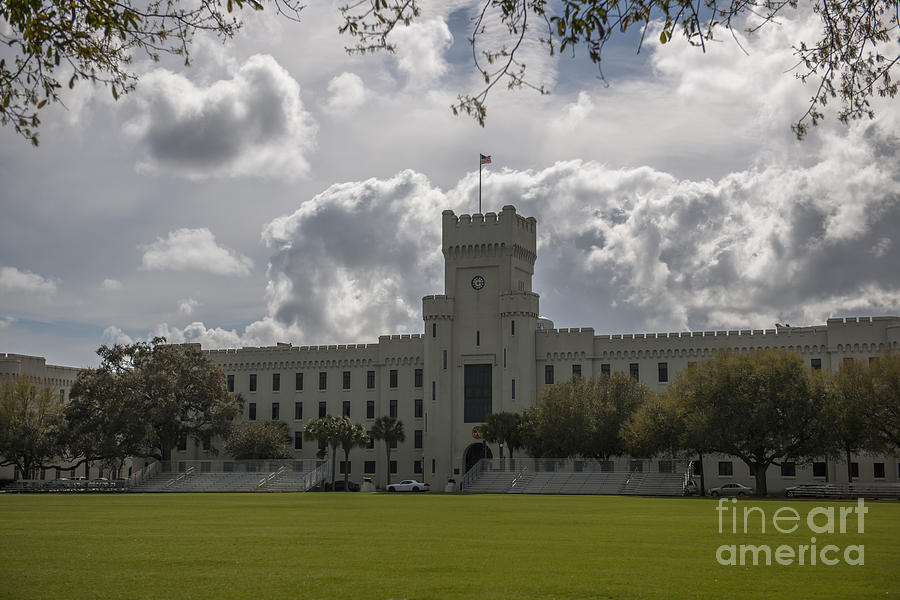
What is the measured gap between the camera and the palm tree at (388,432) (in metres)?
89.3

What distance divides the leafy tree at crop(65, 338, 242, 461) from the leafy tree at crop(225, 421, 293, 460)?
1341 mm

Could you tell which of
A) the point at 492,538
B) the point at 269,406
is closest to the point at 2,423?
the point at 269,406

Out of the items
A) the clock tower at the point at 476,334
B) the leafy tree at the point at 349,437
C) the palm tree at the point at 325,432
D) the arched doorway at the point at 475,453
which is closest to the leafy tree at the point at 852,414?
the clock tower at the point at 476,334

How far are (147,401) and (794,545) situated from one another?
71410 millimetres

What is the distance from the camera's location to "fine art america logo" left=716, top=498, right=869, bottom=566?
1920 cm

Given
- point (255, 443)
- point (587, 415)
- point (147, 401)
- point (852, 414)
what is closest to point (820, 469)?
point (852, 414)

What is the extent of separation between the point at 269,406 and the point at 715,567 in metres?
84.2

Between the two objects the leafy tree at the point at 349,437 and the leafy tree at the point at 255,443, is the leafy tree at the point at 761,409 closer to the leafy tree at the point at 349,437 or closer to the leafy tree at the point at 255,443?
the leafy tree at the point at 349,437

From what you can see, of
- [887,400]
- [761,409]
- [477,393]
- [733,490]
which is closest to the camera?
[761,409]

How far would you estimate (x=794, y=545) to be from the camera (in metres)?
21.6

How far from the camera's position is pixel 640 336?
85.6 meters

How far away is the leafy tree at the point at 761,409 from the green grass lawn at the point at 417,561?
31.7 meters

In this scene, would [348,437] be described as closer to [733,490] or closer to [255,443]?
[255,443]

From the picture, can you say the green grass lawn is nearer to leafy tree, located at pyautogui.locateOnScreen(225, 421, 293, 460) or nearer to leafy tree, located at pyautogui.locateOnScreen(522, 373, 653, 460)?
leafy tree, located at pyautogui.locateOnScreen(522, 373, 653, 460)
